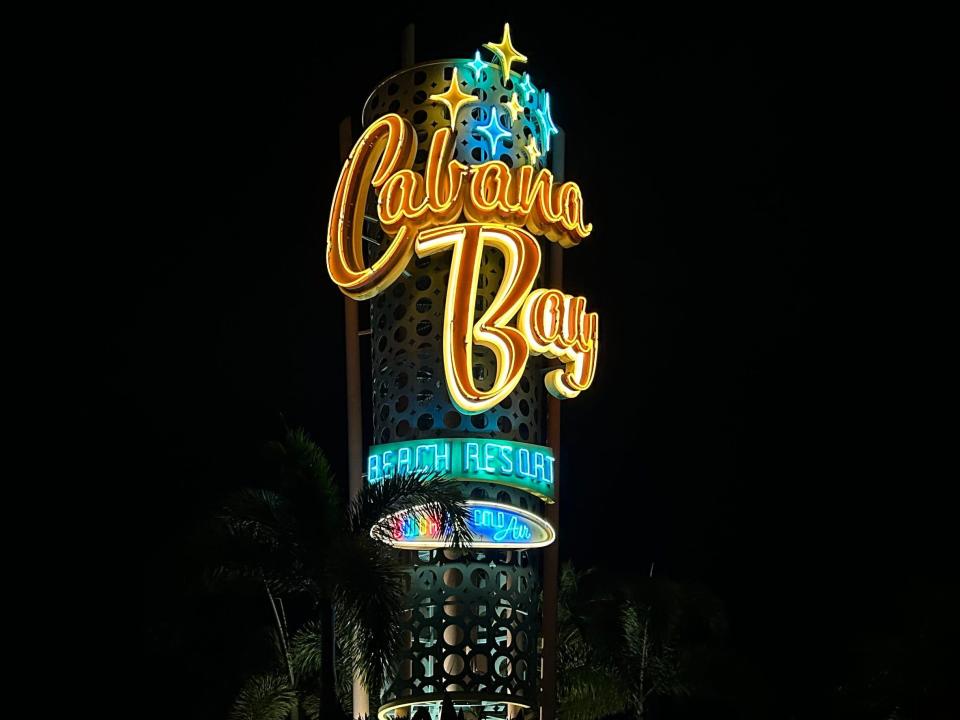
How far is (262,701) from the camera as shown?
90.7ft

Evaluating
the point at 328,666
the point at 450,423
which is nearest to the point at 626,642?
the point at 450,423

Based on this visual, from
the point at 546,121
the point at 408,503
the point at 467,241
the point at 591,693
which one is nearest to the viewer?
the point at 408,503

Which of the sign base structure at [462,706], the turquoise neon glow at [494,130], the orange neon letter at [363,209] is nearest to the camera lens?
the sign base structure at [462,706]

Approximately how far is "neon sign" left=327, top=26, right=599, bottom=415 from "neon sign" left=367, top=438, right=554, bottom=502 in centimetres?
71

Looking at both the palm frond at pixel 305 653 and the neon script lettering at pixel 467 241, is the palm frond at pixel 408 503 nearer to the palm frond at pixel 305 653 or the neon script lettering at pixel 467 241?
the neon script lettering at pixel 467 241

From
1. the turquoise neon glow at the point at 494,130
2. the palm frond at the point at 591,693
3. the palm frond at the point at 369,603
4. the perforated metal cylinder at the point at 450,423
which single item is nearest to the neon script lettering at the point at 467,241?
the perforated metal cylinder at the point at 450,423

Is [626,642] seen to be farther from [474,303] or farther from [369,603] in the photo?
[369,603]

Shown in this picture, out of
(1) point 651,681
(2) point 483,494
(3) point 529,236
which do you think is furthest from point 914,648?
(3) point 529,236

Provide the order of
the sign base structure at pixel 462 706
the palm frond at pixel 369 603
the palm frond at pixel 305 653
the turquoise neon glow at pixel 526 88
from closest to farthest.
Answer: the palm frond at pixel 369 603 → the sign base structure at pixel 462 706 → the palm frond at pixel 305 653 → the turquoise neon glow at pixel 526 88

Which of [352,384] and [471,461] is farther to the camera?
[352,384]

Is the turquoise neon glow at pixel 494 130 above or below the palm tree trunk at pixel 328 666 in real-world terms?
above

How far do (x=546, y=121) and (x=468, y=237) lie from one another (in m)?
3.73

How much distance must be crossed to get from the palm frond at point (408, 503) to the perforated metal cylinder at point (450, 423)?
291 cm

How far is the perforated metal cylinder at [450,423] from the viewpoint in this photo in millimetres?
27375
